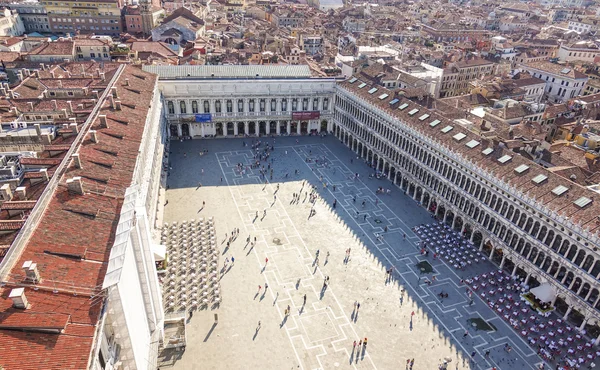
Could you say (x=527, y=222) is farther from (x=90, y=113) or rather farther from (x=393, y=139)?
(x=90, y=113)

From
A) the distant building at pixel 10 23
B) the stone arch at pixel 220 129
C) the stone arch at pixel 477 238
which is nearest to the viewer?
the stone arch at pixel 477 238

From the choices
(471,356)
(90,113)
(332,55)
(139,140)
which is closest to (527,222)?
(471,356)

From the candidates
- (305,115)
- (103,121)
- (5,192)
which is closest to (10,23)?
(305,115)

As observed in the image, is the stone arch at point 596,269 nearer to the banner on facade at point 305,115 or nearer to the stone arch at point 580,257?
the stone arch at point 580,257

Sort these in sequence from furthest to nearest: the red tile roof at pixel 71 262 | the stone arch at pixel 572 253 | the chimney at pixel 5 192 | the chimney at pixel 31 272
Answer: the stone arch at pixel 572 253 → the chimney at pixel 5 192 → the chimney at pixel 31 272 → the red tile roof at pixel 71 262

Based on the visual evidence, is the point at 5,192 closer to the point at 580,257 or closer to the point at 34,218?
the point at 34,218

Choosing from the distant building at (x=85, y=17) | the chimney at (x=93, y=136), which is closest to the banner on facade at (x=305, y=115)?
the chimney at (x=93, y=136)

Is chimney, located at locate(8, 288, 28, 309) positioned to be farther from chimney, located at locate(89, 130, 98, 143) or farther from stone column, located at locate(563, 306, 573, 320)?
stone column, located at locate(563, 306, 573, 320)

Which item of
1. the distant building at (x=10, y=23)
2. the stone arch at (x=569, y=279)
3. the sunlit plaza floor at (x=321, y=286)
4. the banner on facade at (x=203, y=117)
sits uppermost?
the distant building at (x=10, y=23)

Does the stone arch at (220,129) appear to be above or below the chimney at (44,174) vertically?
below
